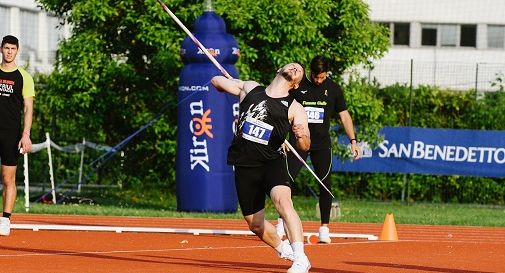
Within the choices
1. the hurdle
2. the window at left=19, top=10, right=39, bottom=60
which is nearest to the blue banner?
the hurdle

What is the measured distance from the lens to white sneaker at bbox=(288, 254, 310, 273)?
1177 centimetres

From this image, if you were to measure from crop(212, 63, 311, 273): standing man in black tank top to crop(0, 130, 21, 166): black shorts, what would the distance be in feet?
13.4

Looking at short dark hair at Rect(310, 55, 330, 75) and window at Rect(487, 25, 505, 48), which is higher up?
window at Rect(487, 25, 505, 48)

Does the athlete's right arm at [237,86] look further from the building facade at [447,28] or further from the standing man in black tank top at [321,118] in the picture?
the building facade at [447,28]

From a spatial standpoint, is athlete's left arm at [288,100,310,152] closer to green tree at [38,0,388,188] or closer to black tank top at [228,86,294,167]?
black tank top at [228,86,294,167]

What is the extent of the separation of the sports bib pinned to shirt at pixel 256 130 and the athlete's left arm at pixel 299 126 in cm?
21

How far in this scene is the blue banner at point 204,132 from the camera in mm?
20688

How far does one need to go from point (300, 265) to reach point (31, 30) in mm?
37127

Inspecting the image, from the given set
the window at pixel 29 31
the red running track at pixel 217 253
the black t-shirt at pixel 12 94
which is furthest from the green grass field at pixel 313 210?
the window at pixel 29 31

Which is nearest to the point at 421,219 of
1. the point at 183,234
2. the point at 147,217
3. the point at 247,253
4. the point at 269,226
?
the point at 147,217

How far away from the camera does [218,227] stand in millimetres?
18609

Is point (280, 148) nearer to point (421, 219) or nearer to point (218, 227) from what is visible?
point (218, 227)

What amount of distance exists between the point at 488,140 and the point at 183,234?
11.5 meters

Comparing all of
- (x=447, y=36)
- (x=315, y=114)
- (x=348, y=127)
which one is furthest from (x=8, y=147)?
(x=447, y=36)
